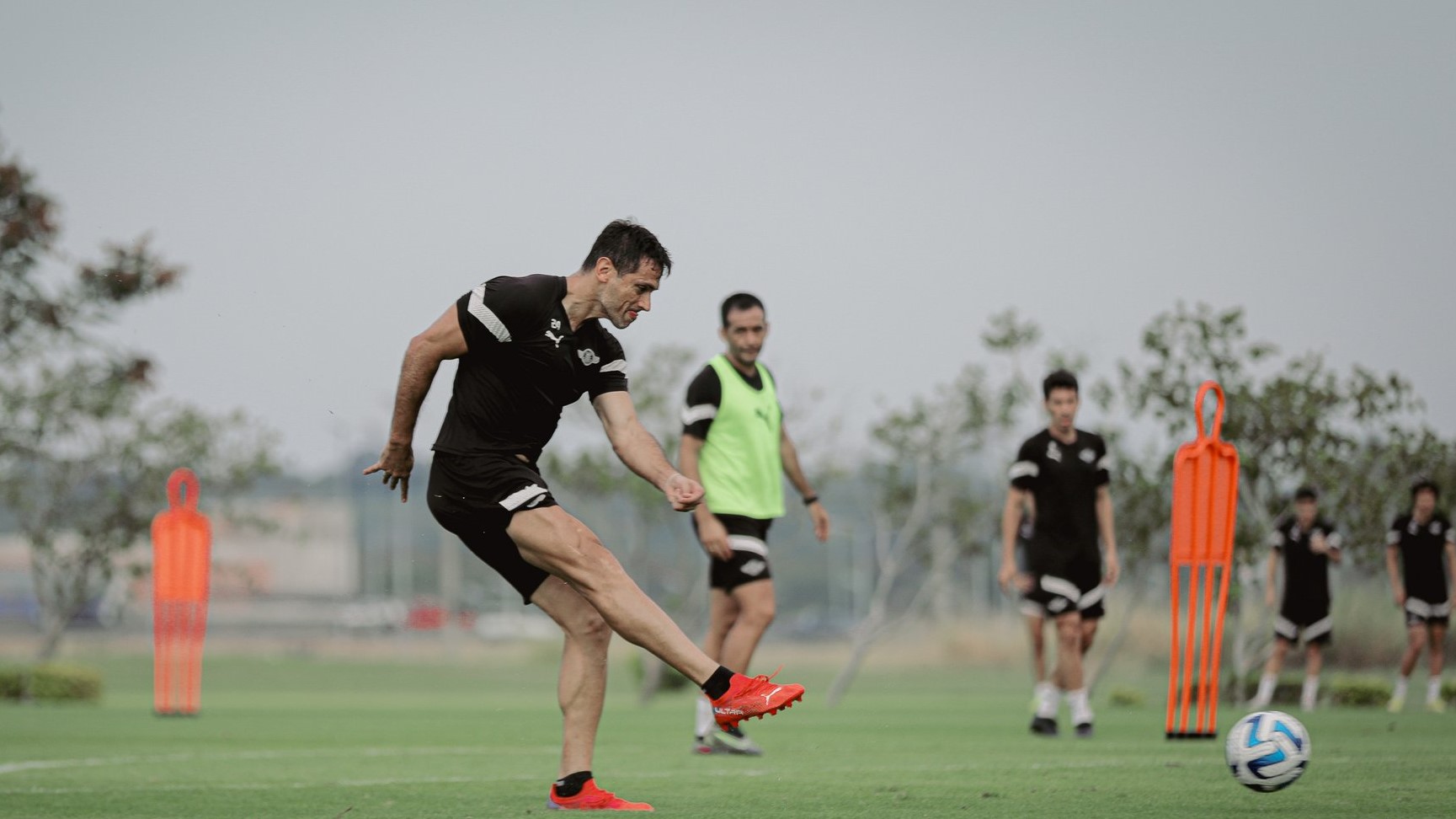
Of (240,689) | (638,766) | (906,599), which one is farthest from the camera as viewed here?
(240,689)

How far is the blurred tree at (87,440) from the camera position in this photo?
2103cm

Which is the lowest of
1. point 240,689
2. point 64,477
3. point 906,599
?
point 240,689

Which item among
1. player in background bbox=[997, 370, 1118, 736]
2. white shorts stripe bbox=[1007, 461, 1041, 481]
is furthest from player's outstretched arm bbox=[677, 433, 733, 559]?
white shorts stripe bbox=[1007, 461, 1041, 481]

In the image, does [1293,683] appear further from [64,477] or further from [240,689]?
[240,689]

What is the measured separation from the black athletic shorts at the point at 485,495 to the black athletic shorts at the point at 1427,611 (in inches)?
476

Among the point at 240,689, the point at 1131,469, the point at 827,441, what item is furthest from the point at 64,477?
the point at 1131,469

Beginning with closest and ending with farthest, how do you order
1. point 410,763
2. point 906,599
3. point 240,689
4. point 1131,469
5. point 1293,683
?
point 410,763 < point 1293,683 < point 1131,469 < point 906,599 < point 240,689

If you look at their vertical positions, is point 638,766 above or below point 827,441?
below

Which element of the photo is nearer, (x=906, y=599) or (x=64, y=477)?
(x=64, y=477)

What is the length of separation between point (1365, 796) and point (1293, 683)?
11.9m

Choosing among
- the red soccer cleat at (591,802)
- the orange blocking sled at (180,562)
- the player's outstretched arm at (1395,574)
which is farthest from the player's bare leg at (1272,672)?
the red soccer cleat at (591,802)

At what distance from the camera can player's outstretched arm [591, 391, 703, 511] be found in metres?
5.76

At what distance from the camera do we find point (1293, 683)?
1745 centimetres

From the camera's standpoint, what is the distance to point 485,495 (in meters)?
5.73
